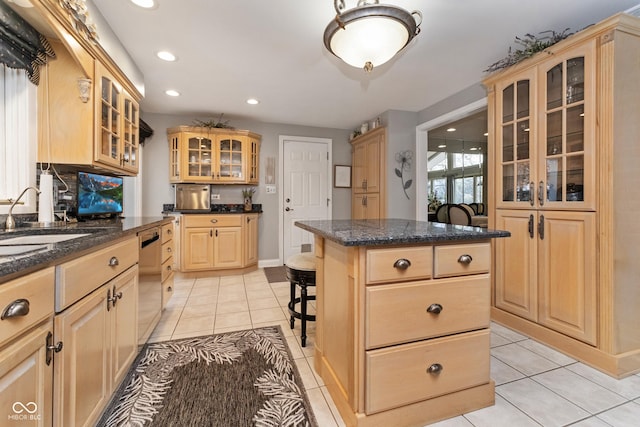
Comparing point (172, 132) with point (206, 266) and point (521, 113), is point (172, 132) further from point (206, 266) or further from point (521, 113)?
point (521, 113)

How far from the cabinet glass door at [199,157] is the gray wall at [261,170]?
0.36 meters

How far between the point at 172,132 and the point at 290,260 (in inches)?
119

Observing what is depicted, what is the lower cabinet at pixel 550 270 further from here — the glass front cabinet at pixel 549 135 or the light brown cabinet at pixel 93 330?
the light brown cabinet at pixel 93 330

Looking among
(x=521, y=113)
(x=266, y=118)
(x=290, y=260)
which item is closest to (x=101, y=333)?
(x=290, y=260)

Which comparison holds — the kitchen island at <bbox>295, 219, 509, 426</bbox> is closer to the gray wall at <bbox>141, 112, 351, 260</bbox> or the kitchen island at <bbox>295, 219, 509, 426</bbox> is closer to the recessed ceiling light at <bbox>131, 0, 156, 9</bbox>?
the recessed ceiling light at <bbox>131, 0, 156, 9</bbox>

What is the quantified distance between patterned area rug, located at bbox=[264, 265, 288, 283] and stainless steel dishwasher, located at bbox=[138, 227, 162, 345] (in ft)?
5.30

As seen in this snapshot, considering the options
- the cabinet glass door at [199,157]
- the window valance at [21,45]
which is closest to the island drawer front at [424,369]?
the window valance at [21,45]

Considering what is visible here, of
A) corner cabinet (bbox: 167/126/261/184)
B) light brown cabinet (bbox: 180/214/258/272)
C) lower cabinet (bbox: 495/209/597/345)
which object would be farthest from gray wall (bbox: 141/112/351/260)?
lower cabinet (bbox: 495/209/597/345)

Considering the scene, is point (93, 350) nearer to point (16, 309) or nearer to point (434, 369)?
point (16, 309)

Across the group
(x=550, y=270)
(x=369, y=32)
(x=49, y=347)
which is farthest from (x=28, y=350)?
(x=550, y=270)

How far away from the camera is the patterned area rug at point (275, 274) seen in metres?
3.69

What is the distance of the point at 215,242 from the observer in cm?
377

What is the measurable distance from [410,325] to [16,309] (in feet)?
4.37

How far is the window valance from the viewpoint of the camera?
1328mm
